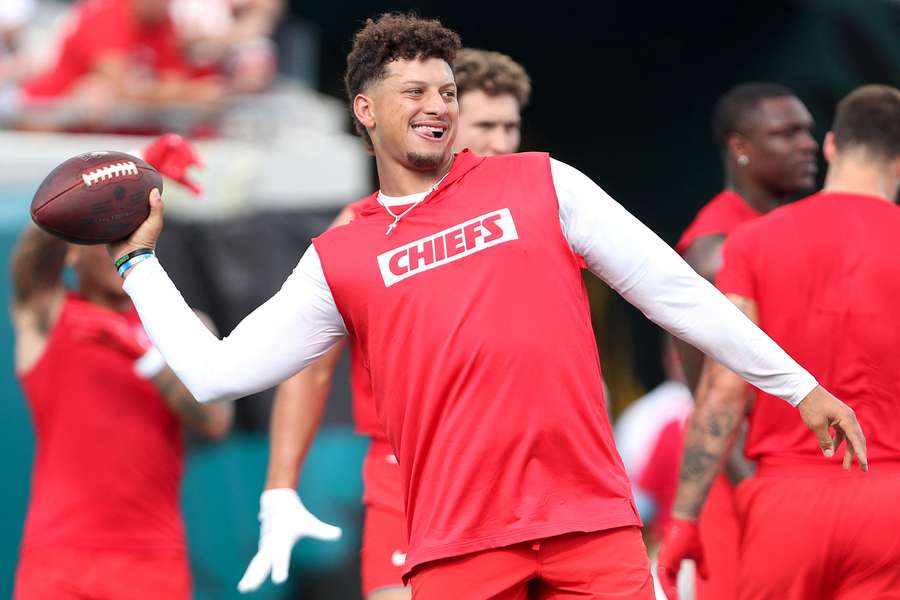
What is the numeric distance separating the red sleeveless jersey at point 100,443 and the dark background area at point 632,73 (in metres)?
5.27

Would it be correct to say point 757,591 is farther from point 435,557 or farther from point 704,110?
point 704,110

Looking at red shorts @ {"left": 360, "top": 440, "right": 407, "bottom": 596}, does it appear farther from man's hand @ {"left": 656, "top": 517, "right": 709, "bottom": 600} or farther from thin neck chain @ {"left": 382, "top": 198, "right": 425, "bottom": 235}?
thin neck chain @ {"left": 382, "top": 198, "right": 425, "bottom": 235}

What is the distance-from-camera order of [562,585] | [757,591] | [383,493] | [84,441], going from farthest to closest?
[84,441] → [383,493] → [757,591] → [562,585]

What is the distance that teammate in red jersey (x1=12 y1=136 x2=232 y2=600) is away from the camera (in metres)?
5.54

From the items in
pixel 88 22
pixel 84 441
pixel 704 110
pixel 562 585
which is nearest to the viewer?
pixel 562 585

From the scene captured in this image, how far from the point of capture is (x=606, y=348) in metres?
11.3

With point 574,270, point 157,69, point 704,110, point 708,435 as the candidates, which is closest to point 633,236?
point 574,270

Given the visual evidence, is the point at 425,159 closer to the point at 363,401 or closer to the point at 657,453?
the point at 363,401

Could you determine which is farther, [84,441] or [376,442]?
[84,441]

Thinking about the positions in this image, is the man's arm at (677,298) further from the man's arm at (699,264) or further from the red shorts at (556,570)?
the man's arm at (699,264)

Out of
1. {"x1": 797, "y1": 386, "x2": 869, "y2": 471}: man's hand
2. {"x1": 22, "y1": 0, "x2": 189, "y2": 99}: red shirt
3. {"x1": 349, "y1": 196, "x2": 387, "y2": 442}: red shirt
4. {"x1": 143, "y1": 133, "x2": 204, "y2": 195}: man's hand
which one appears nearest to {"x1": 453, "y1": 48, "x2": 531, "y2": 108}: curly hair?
{"x1": 349, "y1": 196, "x2": 387, "y2": 442}: red shirt

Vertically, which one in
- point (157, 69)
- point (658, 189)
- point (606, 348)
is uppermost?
point (157, 69)

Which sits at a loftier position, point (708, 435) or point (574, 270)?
point (574, 270)

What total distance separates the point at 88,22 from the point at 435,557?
6294mm
